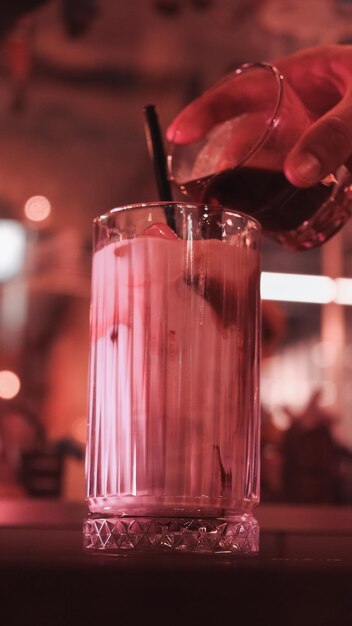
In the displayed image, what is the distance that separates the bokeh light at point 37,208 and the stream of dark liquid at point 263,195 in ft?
11.0

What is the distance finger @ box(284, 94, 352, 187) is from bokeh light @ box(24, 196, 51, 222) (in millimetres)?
3529

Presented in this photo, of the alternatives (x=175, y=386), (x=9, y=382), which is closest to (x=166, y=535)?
(x=175, y=386)

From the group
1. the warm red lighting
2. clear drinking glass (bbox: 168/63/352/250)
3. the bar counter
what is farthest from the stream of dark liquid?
the warm red lighting

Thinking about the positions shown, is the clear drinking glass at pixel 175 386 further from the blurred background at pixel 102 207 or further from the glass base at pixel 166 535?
the blurred background at pixel 102 207

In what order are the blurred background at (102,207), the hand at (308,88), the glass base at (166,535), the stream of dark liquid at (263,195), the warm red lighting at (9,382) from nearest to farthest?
the glass base at (166,535), the stream of dark liquid at (263,195), the hand at (308,88), the blurred background at (102,207), the warm red lighting at (9,382)

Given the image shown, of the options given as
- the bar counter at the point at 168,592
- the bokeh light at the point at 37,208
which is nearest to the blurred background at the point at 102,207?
the bokeh light at the point at 37,208

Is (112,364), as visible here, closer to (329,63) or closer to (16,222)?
(329,63)

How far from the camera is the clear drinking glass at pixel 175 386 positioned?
0.57 meters

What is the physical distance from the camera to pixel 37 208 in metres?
4.12

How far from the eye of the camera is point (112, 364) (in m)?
0.62

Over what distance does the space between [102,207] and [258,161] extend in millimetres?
3420

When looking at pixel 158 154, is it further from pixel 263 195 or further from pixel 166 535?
pixel 166 535

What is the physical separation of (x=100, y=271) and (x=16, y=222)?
354cm

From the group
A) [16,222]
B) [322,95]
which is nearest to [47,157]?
[16,222]
